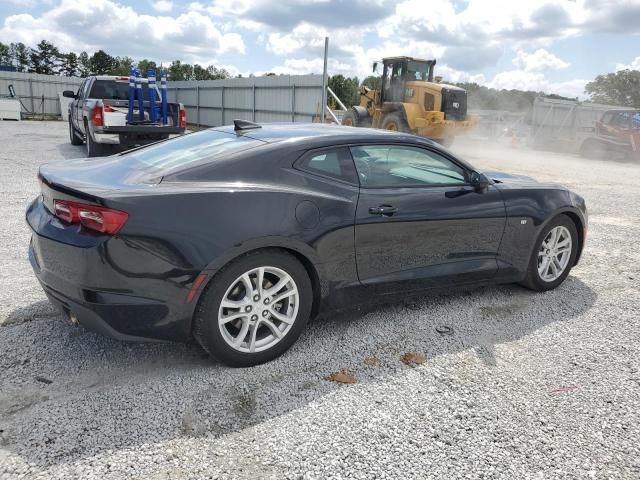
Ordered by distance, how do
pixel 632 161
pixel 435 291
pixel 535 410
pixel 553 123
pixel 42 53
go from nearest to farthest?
pixel 535 410
pixel 435 291
pixel 632 161
pixel 553 123
pixel 42 53

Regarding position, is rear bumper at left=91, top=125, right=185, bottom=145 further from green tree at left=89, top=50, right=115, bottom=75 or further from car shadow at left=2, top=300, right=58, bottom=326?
green tree at left=89, top=50, right=115, bottom=75

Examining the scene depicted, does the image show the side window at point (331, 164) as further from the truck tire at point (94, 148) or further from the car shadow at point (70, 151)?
the car shadow at point (70, 151)

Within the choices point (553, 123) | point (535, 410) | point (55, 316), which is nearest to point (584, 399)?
point (535, 410)

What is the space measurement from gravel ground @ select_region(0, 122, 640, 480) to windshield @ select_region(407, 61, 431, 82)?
13811 mm

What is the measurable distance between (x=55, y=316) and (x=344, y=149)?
2298 millimetres

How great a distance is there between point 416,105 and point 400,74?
131 cm

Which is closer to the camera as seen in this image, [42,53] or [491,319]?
[491,319]

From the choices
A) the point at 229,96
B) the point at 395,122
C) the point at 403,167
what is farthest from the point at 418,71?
the point at 403,167

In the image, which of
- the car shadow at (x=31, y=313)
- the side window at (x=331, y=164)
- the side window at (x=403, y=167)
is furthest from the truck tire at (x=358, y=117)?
the car shadow at (x=31, y=313)

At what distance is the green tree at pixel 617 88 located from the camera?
57344 millimetres

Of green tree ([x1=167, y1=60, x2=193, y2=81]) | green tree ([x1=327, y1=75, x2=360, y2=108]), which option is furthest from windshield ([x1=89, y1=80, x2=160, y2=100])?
green tree ([x1=167, y1=60, x2=193, y2=81])

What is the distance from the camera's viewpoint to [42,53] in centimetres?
7562

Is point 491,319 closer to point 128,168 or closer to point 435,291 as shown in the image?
point 435,291

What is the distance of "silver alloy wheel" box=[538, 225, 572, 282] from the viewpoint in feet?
14.9
